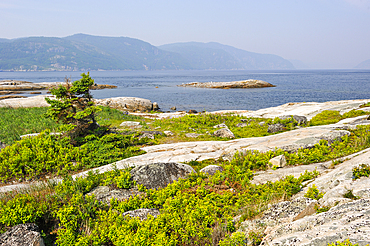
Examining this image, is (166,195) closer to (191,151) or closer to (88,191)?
(88,191)

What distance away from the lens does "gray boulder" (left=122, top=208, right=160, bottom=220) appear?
656 centimetres

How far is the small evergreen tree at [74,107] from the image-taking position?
14626 millimetres

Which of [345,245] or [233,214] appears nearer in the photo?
[345,245]

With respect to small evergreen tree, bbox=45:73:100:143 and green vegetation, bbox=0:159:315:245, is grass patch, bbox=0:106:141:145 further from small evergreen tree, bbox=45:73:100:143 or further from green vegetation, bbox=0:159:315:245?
green vegetation, bbox=0:159:315:245

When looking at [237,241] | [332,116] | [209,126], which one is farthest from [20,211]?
[332,116]

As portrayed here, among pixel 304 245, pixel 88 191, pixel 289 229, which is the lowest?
pixel 88 191

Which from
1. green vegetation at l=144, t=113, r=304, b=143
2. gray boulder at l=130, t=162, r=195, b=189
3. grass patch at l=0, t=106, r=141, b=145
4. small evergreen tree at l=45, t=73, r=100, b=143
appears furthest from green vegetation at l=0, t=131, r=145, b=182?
gray boulder at l=130, t=162, r=195, b=189

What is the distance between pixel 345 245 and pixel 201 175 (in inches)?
246

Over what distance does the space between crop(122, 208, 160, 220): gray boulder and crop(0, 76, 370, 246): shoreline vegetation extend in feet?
0.16

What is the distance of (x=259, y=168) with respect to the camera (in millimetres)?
9836

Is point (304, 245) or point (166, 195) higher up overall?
point (304, 245)

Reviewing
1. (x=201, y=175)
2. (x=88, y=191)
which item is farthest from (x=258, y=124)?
(x=88, y=191)

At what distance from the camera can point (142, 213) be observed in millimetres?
6676

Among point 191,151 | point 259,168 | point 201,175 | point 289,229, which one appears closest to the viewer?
point 289,229
